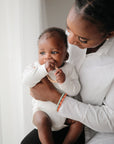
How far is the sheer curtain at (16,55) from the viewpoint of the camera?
121 cm

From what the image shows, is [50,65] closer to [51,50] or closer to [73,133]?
[51,50]

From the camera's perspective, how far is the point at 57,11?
1712mm

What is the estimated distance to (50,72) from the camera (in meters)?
1.07

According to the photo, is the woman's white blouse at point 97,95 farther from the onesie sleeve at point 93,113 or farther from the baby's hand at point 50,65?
the baby's hand at point 50,65

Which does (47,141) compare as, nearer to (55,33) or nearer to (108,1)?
(55,33)

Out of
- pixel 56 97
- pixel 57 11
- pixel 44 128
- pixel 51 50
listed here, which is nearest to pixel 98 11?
pixel 51 50

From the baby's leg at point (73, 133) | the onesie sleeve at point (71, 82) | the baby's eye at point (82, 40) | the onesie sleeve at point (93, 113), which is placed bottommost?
the baby's leg at point (73, 133)

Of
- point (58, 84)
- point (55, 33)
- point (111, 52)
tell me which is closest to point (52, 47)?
point (55, 33)

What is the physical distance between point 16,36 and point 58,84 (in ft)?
1.59

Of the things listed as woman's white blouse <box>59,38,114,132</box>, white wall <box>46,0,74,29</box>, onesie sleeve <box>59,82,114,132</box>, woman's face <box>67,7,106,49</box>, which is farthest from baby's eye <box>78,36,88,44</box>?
white wall <box>46,0,74,29</box>

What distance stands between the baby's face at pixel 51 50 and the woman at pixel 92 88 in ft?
0.43

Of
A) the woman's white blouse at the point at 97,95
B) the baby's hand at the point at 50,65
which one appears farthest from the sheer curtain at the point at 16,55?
the woman's white blouse at the point at 97,95

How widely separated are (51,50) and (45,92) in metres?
0.25

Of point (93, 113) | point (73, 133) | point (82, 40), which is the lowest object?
point (73, 133)
